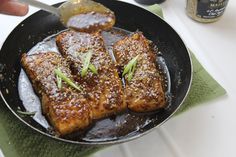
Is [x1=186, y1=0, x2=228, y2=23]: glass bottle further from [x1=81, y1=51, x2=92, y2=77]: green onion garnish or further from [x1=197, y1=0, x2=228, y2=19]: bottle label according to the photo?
[x1=81, y1=51, x2=92, y2=77]: green onion garnish

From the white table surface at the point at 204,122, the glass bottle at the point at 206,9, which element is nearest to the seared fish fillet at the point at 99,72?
the white table surface at the point at 204,122

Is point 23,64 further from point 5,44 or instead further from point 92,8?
point 92,8

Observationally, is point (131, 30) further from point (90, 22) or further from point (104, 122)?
point (104, 122)

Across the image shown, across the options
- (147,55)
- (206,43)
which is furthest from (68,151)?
(206,43)

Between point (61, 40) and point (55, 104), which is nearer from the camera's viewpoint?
point (55, 104)

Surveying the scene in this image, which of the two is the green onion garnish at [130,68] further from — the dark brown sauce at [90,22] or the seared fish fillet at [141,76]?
the dark brown sauce at [90,22]

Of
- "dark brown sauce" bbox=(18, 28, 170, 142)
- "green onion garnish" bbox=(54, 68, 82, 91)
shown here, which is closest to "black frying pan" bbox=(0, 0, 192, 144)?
"dark brown sauce" bbox=(18, 28, 170, 142)
